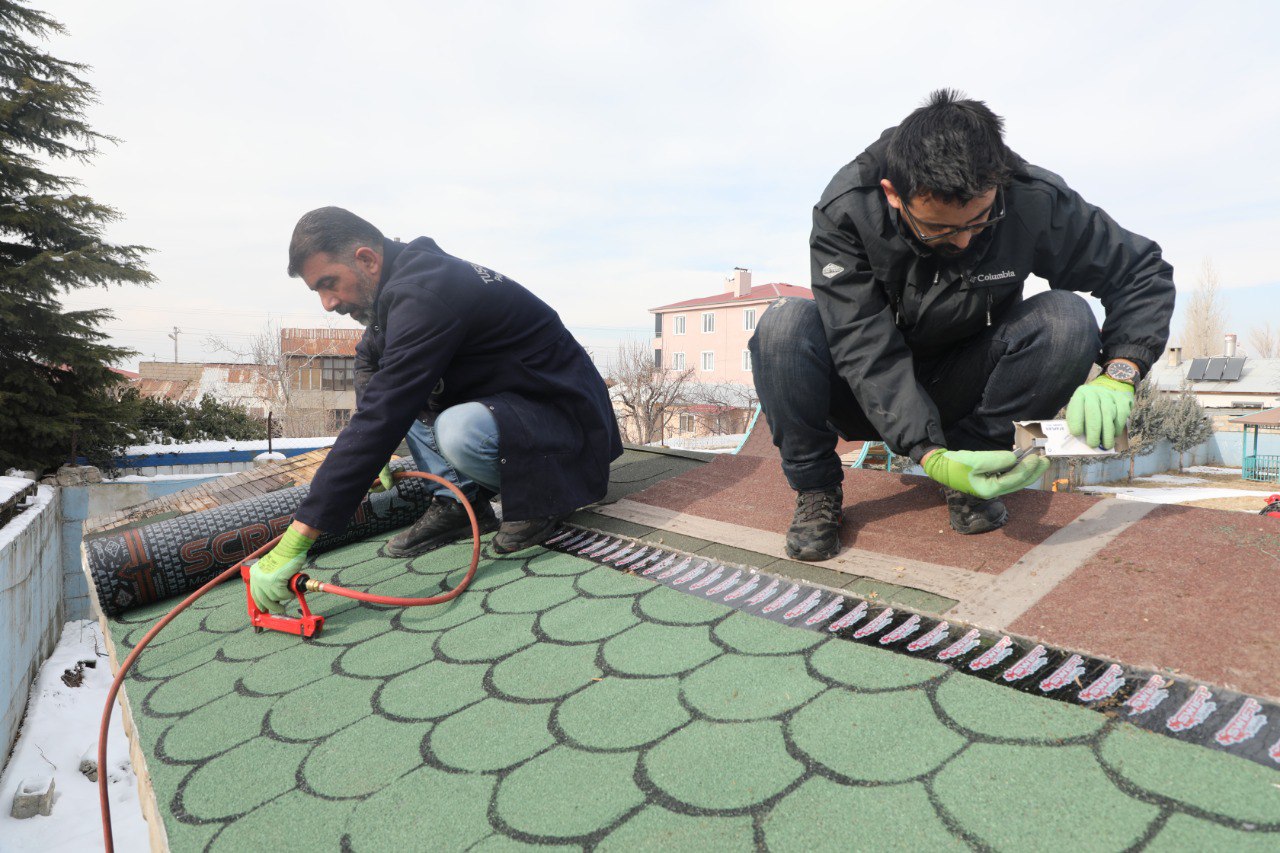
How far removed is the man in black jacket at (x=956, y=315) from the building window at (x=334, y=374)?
27.1m

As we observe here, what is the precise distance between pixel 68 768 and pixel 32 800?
61cm

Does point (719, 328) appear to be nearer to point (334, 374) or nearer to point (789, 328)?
point (334, 374)

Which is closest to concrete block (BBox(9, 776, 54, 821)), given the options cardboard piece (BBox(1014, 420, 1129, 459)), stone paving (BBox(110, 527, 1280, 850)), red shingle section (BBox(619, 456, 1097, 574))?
stone paving (BBox(110, 527, 1280, 850))

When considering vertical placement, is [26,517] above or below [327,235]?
below

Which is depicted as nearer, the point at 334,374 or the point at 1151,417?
the point at 1151,417

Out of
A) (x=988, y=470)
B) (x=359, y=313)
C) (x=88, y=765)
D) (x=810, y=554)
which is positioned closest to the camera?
(x=988, y=470)

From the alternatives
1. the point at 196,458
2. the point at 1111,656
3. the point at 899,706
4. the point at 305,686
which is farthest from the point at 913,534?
the point at 196,458

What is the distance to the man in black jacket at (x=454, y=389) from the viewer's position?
1.58 meters

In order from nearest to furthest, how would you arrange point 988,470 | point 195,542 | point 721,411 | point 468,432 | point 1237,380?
point 988,470 → point 468,432 → point 195,542 → point 721,411 → point 1237,380

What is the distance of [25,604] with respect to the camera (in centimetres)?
399

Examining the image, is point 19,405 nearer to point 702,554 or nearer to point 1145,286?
point 702,554

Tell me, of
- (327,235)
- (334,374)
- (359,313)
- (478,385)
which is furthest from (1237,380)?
(334,374)

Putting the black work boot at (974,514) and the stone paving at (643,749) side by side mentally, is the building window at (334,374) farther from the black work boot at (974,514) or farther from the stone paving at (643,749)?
the black work boot at (974,514)

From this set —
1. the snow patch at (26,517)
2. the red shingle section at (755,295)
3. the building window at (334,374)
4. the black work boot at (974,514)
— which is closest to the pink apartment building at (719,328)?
the red shingle section at (755,295)
